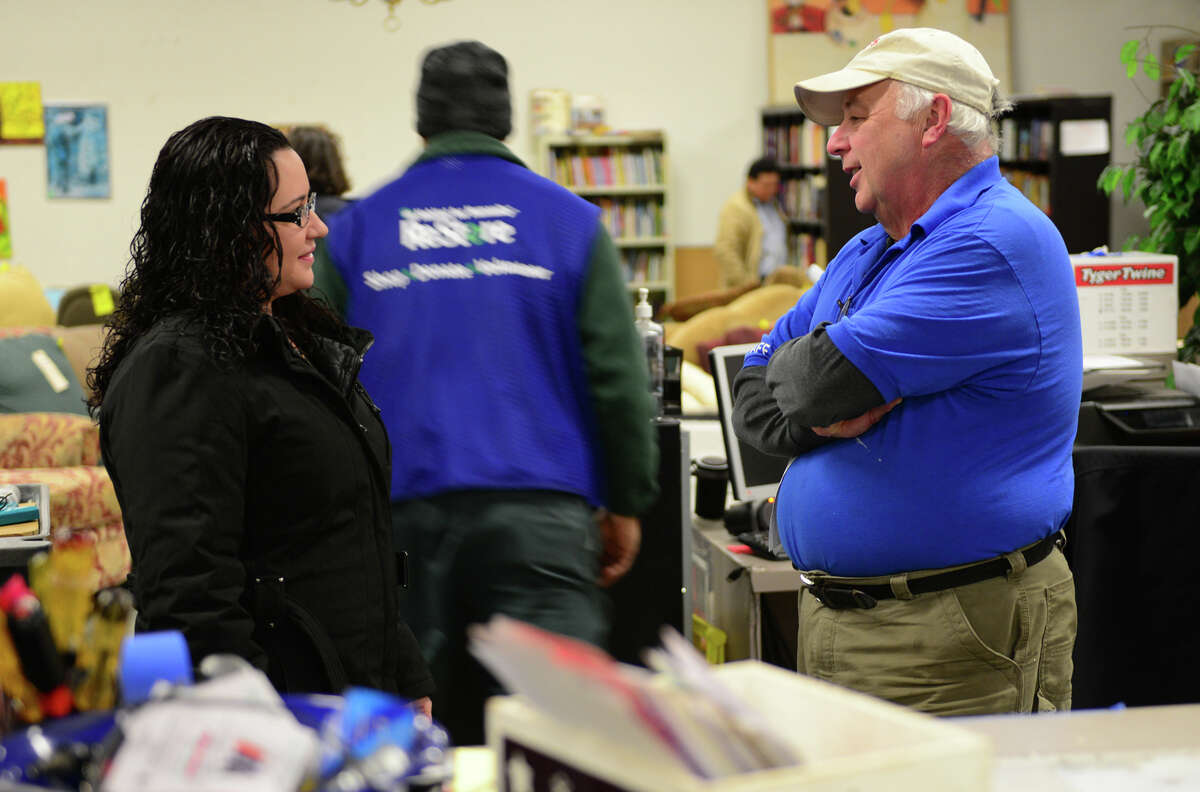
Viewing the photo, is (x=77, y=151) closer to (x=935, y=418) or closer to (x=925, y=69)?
(x=925, y=69)

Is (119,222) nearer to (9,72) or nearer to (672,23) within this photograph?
(9,72)

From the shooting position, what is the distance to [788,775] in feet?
2.24

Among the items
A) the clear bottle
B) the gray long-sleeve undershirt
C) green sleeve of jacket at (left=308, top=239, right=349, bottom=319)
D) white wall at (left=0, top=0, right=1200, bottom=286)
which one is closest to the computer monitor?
the clear bottle

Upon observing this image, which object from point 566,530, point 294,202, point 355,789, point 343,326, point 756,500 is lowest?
point 756,500

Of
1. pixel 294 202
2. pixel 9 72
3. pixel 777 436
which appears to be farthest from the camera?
pixel 9 72

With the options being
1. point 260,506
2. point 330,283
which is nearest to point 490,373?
point 330,283

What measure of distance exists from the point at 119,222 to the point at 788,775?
987 centimetres

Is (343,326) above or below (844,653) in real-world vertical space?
above

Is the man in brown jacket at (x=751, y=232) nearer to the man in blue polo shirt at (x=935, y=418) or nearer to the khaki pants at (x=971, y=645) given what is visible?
the man in blue polo shirt at (x=935, y=418)

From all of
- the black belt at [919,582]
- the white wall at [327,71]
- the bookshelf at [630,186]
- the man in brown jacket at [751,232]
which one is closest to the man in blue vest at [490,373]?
the black belt at [919,582]

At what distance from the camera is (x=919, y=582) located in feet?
6.16

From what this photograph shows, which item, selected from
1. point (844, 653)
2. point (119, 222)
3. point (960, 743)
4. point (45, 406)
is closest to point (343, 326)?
point (844, 653)

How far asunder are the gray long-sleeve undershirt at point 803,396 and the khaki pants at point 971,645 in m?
0.30

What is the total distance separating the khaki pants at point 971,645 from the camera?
1.88 m
